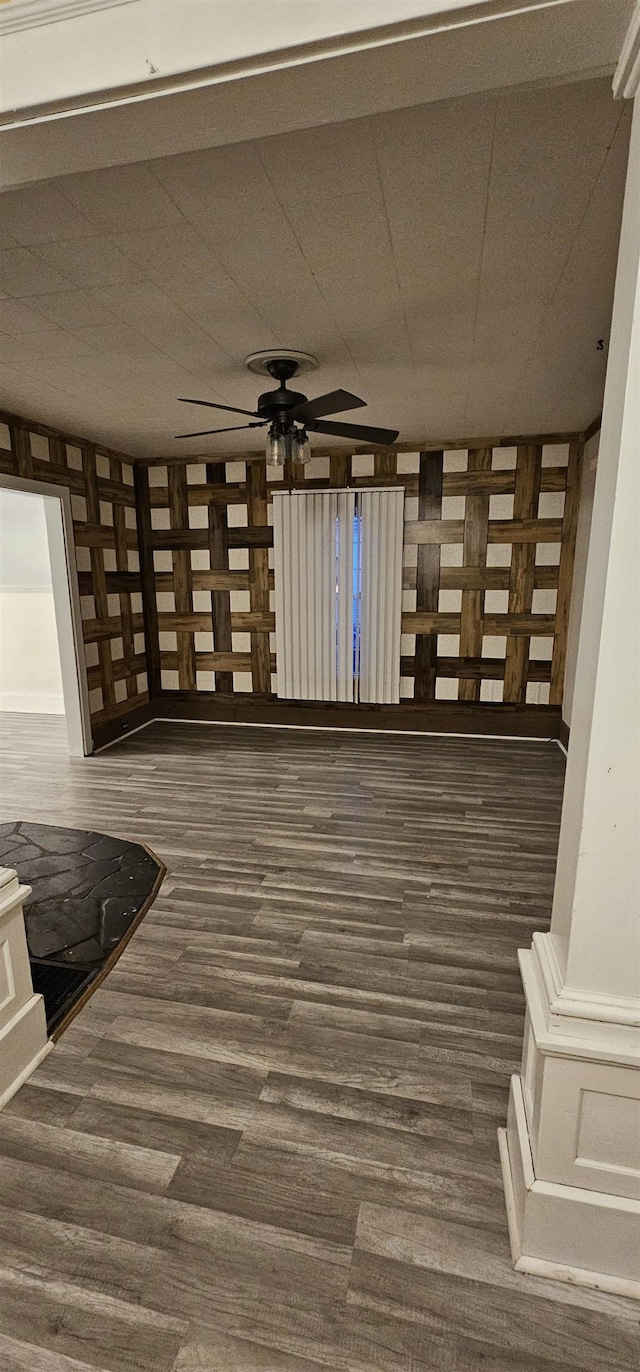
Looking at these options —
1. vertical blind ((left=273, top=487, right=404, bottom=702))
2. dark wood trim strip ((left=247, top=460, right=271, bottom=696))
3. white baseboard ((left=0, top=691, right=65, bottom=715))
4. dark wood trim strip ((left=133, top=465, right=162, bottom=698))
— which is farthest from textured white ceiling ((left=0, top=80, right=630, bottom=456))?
white baseboard ((left=0, top=691, right=65, bottom=715))

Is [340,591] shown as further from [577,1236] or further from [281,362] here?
[577,1236]

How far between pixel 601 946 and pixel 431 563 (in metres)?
4.47

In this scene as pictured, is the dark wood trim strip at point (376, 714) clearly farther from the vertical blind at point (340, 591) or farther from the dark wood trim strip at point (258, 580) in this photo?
the dark wood trim strip at point (258, 580)

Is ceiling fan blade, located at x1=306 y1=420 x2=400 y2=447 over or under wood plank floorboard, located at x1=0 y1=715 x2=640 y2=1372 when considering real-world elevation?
over

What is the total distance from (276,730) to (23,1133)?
4190mm

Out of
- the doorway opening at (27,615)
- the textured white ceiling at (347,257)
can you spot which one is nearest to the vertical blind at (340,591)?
the textured white ceiling at (347,257)

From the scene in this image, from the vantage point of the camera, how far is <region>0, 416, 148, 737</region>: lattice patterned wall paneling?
181 inches

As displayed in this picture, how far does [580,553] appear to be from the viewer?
4.76m

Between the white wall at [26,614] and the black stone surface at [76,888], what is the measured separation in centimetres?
328

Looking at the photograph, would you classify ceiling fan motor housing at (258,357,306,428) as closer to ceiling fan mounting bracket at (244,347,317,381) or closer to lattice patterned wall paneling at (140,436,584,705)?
ceiling fan mounting bracket at (244,347,317,381)

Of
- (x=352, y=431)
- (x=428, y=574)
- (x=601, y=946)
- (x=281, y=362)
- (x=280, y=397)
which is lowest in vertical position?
(x=601, y=946)

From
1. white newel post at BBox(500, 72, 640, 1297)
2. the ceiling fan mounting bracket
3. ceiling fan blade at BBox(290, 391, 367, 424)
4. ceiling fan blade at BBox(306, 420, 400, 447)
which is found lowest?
white newel post at BBox(500, 72, 640, 1297)

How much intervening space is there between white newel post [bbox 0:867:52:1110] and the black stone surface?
0.25 m

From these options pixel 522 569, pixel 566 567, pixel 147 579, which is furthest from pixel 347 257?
pixel 147 579
